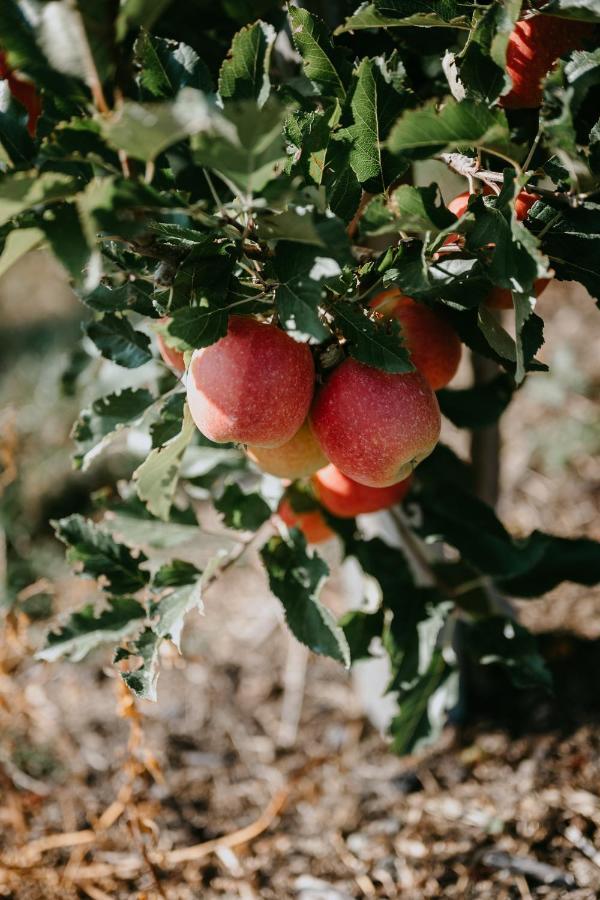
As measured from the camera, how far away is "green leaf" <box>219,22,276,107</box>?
→ 23.6 inches

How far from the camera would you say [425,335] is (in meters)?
0.78

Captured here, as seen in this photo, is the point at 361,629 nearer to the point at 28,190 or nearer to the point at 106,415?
the point at 106,415

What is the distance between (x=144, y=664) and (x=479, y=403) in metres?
0.58

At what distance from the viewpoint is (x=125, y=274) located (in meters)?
0.73

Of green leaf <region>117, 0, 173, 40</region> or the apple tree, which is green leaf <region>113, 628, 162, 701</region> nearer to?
the apple tree

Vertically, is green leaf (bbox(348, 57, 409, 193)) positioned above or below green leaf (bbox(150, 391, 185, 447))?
above

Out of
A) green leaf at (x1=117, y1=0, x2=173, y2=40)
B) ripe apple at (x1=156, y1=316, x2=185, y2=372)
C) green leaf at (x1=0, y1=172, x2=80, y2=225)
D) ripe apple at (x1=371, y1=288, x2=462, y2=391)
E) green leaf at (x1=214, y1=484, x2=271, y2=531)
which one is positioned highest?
green leaf at (x1=117, y1=0, x2=173, y2=40)

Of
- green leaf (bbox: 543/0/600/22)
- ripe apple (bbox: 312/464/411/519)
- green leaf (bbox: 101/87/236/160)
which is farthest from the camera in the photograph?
ripe apple (bbox: 312/464/411/519)

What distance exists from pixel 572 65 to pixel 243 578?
1.53 meters

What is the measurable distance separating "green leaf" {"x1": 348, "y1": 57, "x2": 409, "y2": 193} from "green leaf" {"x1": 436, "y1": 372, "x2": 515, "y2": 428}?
1.43 ft

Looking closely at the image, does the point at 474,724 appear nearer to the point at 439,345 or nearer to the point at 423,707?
the point at 423,707

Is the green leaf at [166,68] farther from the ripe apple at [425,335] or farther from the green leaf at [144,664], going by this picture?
the green leaf at [144,664]

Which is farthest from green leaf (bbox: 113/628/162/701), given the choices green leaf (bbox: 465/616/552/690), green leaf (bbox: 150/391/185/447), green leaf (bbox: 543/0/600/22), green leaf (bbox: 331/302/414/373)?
green leaf (bbox: 543/0/600/22)

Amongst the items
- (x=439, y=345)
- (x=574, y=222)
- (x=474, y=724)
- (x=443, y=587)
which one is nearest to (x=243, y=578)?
(x=474, y=724)
